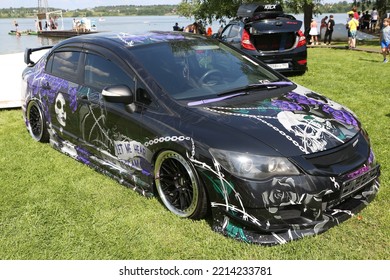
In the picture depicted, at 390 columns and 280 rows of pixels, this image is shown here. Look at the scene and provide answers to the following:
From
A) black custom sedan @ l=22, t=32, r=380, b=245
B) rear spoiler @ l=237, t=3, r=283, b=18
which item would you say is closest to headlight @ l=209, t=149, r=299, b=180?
black custom sedan @ l=22, t=32, r=380, b=245

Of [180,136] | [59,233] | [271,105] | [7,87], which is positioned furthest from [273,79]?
[7,87]

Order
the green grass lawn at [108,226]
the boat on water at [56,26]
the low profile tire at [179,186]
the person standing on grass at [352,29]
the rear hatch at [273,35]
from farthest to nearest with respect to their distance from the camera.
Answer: the boat on water at [56,26] < the person standing on grass at [352,29] < the rear hatch at [273,35] < the low profile tire at [179,186] < the green grass lawn at [108,226]

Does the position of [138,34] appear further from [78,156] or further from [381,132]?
[381,132]

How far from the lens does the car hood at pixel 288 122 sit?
3.05 metres

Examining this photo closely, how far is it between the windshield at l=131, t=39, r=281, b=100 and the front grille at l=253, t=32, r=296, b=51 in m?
5.55

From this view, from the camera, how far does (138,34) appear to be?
463 centimetres

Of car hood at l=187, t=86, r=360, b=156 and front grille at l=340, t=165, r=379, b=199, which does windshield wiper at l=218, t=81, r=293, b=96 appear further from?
front grille at l=340, t=165, r=379, b=199

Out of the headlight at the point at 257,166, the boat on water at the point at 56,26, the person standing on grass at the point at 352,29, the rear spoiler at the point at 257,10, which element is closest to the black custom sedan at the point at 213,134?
the headlight at the point at 257,166

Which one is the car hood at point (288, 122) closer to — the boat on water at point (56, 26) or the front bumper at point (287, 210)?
the front bumper at point (287, 210)

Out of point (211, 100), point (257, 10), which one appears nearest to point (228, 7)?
point (257, 10)

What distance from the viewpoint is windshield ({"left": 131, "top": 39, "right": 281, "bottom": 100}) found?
148 inches

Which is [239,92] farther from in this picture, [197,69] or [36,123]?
[36,123]

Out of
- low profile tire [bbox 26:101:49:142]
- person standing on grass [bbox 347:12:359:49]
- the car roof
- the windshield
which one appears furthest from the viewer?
person standing on grass [bbox 347:12:359:49]

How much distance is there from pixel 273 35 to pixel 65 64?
6.28m
